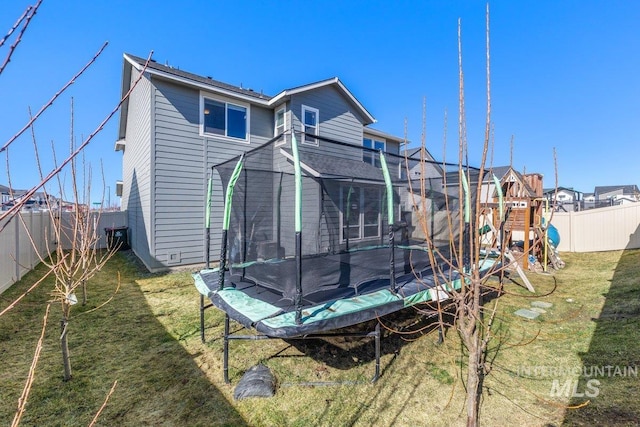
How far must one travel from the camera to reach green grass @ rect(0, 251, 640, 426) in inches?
→ 92.6

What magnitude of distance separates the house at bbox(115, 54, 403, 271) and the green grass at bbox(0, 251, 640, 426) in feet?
8.80

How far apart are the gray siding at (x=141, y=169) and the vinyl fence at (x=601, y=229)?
1350 centimetres

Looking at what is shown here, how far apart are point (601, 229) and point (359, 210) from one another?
1038cm

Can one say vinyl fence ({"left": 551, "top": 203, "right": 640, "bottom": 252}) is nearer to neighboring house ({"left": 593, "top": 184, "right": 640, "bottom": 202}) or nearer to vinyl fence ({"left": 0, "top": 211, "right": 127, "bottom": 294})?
vinyl fence ({"left": 0, "top": 211, "right": 127, "bottom": 294})

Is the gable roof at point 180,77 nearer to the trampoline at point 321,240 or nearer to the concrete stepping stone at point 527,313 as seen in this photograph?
the trampoline at point 321,240

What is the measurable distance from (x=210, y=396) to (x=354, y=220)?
9.07ft

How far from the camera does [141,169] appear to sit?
812 cm

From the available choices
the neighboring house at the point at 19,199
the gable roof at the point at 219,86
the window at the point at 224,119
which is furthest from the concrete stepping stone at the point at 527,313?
the window at the point at 224,119

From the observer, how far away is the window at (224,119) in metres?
7.72

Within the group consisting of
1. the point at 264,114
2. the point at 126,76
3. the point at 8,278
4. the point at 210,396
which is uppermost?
the point at 126,76

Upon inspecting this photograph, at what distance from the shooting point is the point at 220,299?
3123 mm

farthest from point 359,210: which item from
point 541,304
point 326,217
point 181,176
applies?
point 181,176

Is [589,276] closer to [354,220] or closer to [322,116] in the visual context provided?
[354,220]

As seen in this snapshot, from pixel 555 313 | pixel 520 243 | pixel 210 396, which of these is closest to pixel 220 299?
pixel 210 396
